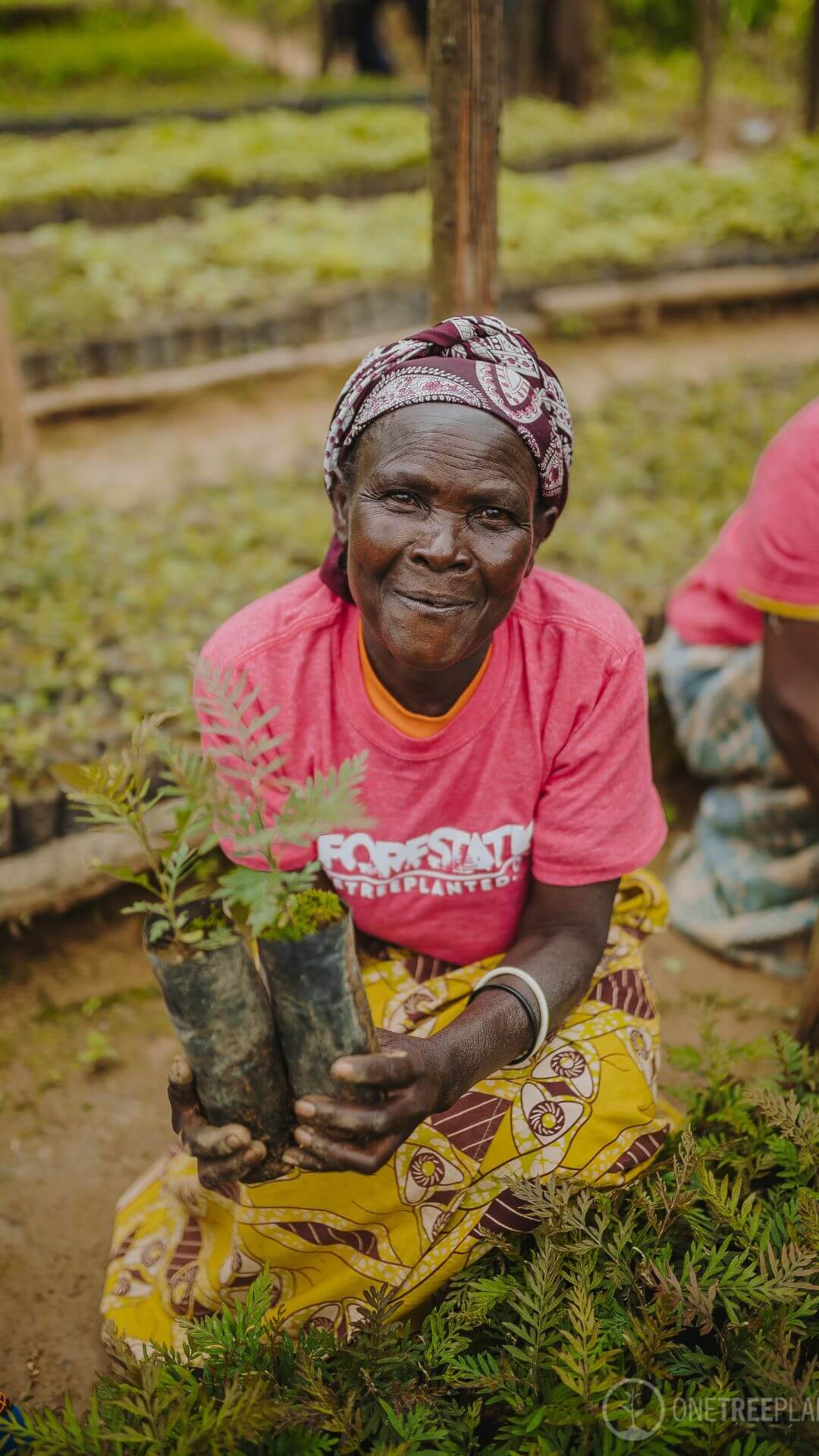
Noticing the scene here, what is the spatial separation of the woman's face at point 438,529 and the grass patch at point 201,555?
1.70m

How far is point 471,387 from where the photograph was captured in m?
1.82

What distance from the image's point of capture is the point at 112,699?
3.57m

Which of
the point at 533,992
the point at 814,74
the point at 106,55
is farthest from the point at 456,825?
the point at 106,55

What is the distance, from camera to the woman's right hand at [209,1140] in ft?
5.16

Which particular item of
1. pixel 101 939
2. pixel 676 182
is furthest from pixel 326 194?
pixel 101 939

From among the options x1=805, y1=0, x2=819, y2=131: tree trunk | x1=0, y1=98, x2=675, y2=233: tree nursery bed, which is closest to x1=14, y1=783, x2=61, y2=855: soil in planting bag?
x1=0, y1=98, x2=675, y2=233: tree nursery bed

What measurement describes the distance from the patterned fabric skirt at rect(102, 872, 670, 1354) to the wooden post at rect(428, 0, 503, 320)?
1.89 meters

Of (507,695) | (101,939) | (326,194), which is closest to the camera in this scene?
(507,695)

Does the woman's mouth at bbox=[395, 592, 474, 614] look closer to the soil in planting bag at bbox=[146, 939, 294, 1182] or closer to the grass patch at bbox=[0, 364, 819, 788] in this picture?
the soil in planting bag at bbox=[146, 939, 294, 1182]

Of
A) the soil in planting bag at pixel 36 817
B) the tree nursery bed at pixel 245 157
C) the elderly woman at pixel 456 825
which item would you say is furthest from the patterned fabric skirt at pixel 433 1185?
the tree nursery bed at pixel 245 157

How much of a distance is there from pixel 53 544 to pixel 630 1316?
3646 millimetres

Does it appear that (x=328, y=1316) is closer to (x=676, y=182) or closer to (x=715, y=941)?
(x=715, y=941)

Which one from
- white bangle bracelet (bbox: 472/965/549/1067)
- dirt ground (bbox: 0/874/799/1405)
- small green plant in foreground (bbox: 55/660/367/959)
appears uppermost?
small green plant in foreground (bbox: 55/660/367/959)

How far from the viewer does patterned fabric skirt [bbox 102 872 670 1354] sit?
1950 millimetres
